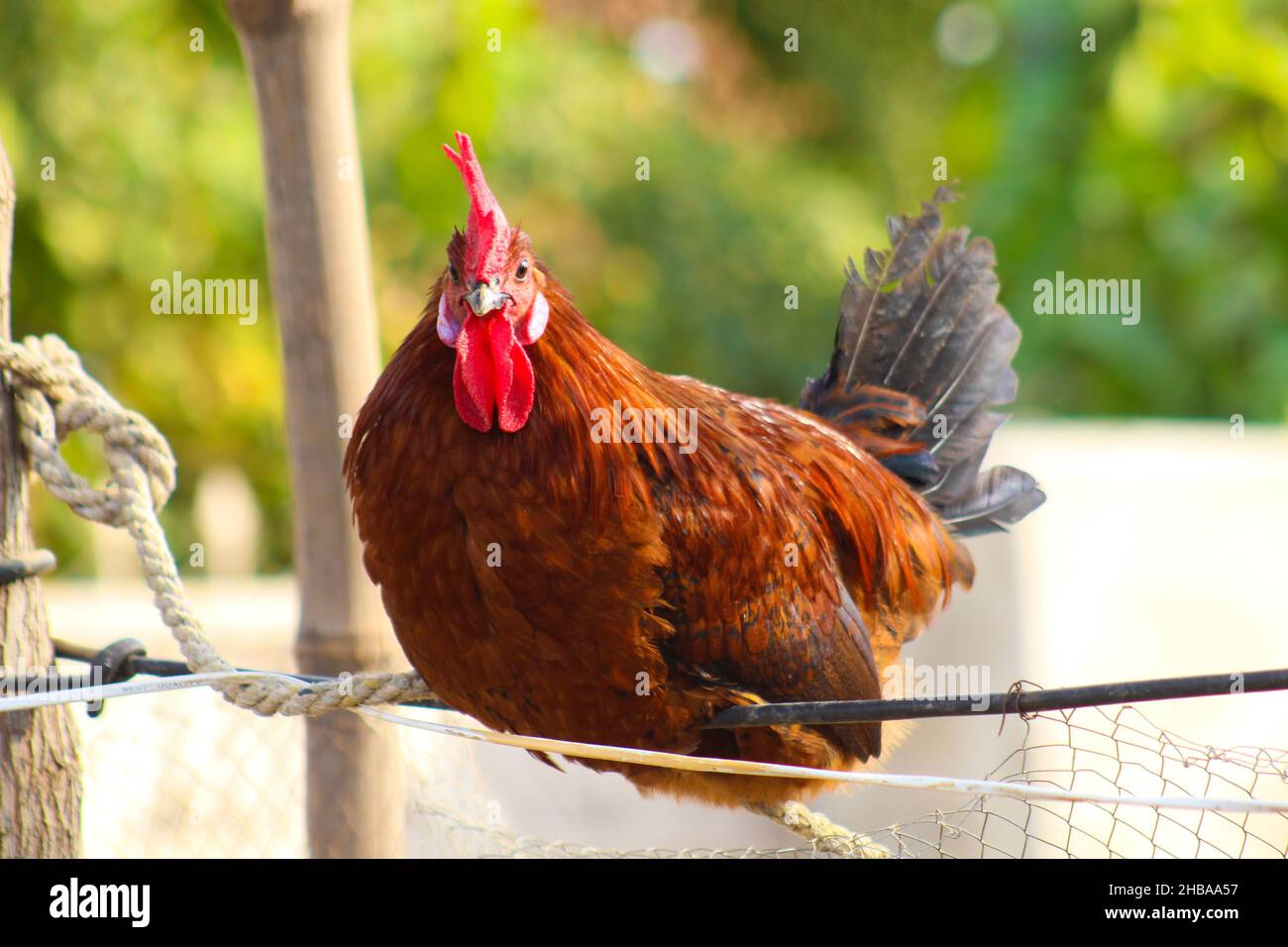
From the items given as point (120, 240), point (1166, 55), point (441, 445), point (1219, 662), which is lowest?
point (1219, 662)

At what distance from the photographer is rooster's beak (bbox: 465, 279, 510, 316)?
6.05ft

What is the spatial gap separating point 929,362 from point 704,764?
1501 millimetres

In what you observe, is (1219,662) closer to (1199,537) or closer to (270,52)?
(1199,537)

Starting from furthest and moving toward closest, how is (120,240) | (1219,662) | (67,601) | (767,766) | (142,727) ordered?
1. (120,240)
2. (67,601)
3. (1219,662)
4. (142,727)
5. (767,766)

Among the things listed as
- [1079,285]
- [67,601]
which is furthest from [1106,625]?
[67,601]

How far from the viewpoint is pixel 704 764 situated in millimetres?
1810

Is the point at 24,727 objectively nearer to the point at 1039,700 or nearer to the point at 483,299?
the point at 483,299

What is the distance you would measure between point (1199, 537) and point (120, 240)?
5.47 m

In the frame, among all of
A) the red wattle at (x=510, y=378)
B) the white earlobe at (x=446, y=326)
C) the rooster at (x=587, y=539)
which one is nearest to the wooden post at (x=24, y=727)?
the rooster at (x=587, y=539)

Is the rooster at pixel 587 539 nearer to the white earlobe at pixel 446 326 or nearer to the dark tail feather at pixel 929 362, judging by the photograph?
the white earlobe at pixel 446 326

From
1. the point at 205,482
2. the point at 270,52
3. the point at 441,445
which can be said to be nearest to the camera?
the point at 441,445

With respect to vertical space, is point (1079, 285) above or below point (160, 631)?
above

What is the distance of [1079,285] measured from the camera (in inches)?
287

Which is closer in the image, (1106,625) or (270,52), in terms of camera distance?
(270,52)
